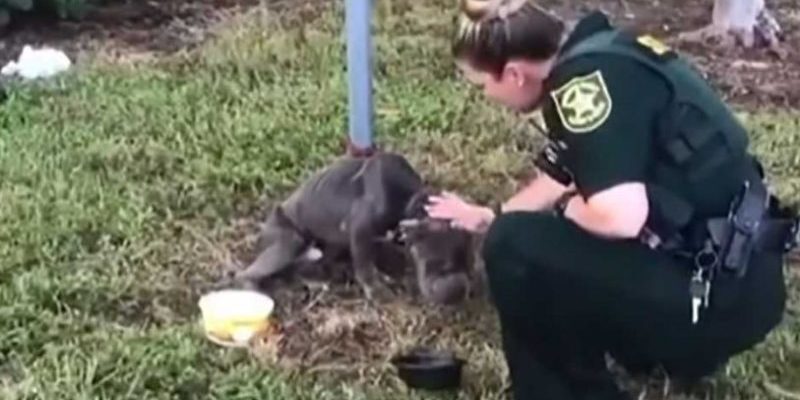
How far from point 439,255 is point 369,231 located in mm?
195

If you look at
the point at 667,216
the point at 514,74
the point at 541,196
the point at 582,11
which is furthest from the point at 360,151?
the point at 582,11

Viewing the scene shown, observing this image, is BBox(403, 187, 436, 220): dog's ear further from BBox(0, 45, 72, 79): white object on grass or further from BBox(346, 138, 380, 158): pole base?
BBox(0, 45, 72, 79): white object on grass

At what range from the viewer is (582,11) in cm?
585

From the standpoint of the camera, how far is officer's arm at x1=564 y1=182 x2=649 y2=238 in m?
2.88

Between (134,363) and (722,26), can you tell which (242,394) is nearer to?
(134,363)

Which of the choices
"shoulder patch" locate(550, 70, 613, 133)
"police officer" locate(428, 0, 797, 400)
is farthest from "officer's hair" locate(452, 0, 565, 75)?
"shoulder patch" locate(550, 70, 613, 133)

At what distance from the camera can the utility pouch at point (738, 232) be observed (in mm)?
3043

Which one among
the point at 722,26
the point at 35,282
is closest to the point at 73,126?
the point at 35,282

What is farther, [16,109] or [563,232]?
[16,109]

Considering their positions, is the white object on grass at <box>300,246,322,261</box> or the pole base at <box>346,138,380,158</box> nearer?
the white object on grass at <box>300,246,322,261</box>

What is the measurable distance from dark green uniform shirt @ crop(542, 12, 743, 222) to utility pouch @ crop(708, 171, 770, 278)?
14cm

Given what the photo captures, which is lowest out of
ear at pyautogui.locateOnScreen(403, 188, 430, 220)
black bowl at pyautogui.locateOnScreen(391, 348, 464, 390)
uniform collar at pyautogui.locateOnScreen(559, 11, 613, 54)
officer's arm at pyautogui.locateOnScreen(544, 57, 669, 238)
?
black bowl at pyautogui.locateOnScreen(391, 348, 464, 390)

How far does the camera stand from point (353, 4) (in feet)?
13.8

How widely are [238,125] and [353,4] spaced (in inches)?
44.2
